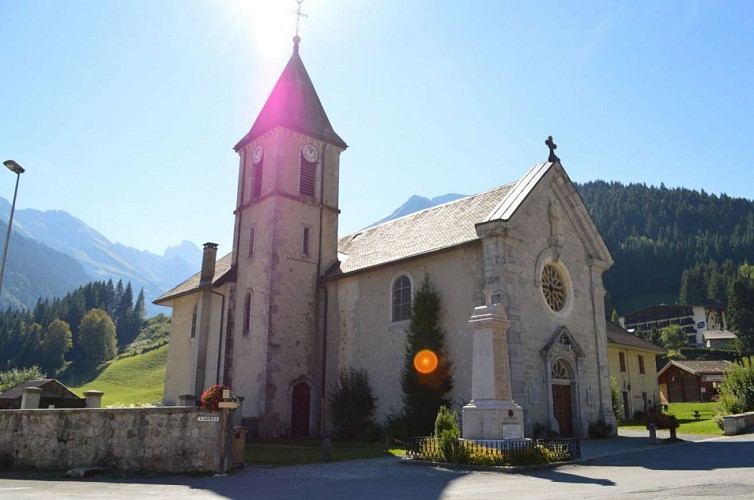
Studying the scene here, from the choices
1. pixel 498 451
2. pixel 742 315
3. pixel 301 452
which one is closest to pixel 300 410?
pixel 301 452

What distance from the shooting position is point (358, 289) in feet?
90.9

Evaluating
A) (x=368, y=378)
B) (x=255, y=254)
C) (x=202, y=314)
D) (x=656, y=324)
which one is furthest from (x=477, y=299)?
(x=656, y=324)

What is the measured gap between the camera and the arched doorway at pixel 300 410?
27219mm

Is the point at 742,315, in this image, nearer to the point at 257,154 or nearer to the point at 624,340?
the point at 624,340

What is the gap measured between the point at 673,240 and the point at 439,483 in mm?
151849

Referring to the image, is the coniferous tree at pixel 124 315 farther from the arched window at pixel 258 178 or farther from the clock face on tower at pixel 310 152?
the clock face on tower at pixel 310 152

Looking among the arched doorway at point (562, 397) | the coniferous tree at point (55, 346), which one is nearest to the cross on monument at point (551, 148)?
the arched doorway at point (562, 397)

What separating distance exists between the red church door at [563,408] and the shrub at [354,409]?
24.2ft

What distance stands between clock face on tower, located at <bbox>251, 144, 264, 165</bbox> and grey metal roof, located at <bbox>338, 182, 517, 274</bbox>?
6.74 meters

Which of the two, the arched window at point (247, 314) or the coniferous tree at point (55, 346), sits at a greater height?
the coniferous tree at point (55, 346)

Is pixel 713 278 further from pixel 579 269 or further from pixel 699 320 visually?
pixel 579 269

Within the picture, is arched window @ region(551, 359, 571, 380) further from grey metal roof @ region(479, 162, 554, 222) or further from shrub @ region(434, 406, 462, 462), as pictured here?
shrub @ region(434, 406, 462, 462)

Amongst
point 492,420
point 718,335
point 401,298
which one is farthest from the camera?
point 718,335

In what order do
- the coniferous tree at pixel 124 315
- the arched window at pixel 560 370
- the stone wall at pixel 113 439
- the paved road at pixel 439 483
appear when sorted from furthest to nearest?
the coniferous tree at pixel 124 315
the arched window at pixel 560 370
the stone wall at pixel 113 439
the paved road at pixel 439 483
